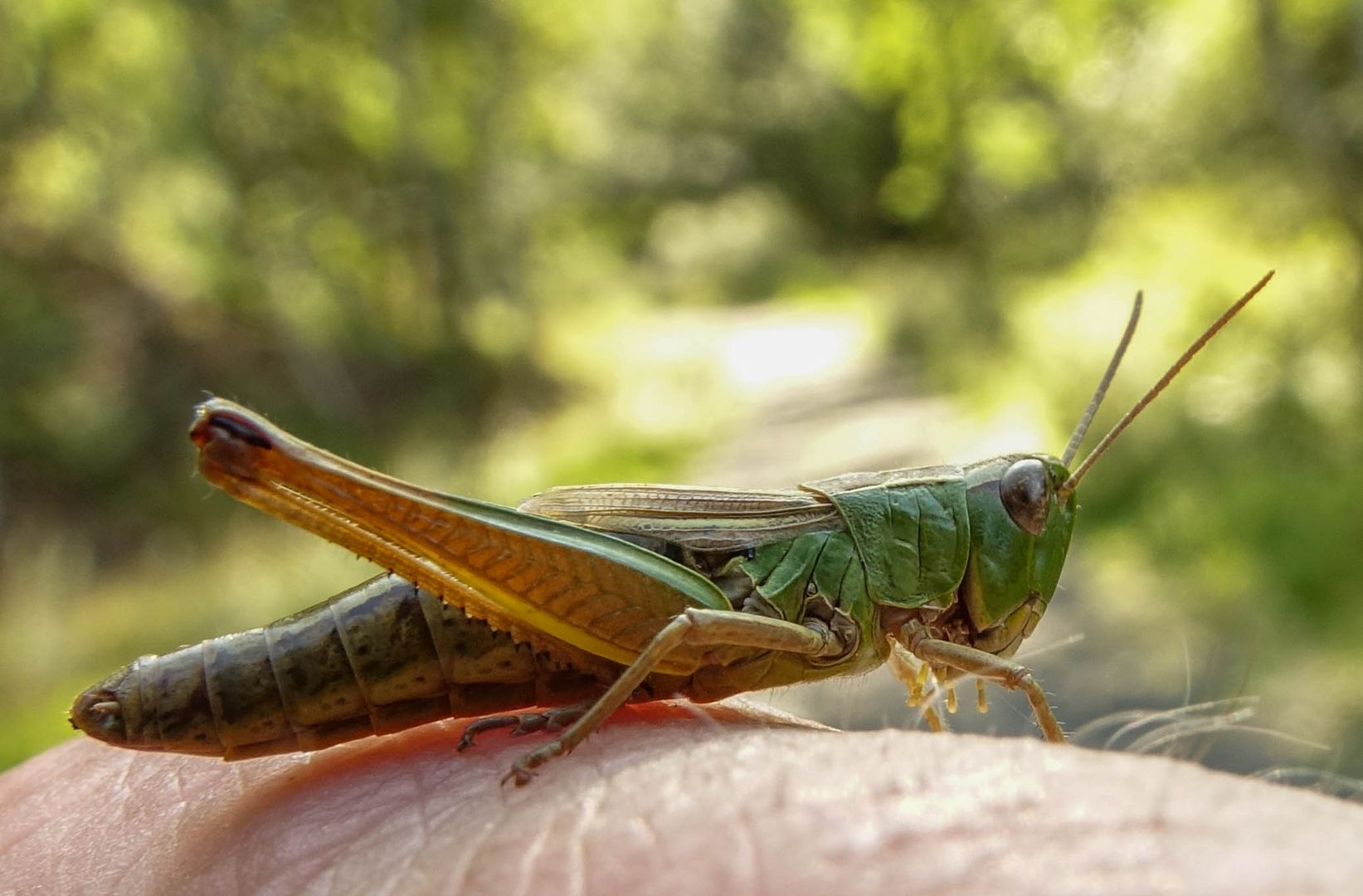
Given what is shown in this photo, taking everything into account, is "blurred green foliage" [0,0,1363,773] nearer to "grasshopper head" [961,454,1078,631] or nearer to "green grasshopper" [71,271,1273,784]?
"grasshopper head" [961,454,1078,631]

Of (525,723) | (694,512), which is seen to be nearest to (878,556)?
(694,512)

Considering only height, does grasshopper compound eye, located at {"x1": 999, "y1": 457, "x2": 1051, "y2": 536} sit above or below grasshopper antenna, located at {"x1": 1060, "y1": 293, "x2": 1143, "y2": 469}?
below

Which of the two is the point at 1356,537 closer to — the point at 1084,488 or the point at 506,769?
the point at 1084,488

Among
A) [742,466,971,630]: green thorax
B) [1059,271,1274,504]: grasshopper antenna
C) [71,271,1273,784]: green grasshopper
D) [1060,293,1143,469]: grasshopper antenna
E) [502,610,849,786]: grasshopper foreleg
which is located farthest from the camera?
[742,466,971,630]: green thorax

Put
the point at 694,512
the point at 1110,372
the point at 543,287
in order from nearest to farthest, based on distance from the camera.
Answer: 1. the point at 1110,372
2. the point at 694,512
3. the point at 543,287

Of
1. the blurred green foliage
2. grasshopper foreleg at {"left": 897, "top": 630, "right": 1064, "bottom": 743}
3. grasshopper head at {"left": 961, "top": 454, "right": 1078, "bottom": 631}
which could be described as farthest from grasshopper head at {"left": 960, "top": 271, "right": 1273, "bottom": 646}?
the blurred green foliage

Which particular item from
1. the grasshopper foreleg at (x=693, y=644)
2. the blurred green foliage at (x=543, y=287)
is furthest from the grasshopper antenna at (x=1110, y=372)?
the blurred green foliage at (x=543, y=287)

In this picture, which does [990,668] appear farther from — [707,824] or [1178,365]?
[707,824]

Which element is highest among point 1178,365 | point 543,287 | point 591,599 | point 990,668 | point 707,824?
point 543,287
